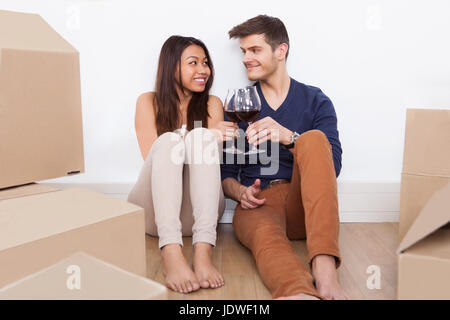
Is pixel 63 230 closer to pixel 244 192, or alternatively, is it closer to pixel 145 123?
pixel 244 192

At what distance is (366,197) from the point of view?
2.13 m

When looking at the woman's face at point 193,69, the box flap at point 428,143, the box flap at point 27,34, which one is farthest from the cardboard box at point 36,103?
the box flap at point 428,143

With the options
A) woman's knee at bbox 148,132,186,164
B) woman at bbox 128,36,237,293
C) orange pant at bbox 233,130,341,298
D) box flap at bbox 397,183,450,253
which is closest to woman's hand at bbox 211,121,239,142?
woman at bbox 128,36,237,293

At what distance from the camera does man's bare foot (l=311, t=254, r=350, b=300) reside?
1.20 meters

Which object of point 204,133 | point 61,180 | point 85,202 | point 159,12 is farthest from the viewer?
point 61,180

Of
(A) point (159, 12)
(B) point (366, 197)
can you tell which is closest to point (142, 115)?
(A) point (159, 12)

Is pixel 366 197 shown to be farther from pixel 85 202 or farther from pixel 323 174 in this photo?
pixel 85 202

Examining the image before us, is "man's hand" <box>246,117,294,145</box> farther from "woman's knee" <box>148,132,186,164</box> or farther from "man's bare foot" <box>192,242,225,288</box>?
"man's bare foot" <box>192,242,225,288</box>

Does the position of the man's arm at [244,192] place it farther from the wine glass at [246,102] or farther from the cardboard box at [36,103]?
the cardboard box at [36,103]

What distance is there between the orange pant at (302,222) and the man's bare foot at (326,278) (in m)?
0.02

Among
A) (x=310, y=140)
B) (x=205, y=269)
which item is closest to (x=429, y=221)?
(x=310, y=140)

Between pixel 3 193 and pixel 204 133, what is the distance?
2.00 feet

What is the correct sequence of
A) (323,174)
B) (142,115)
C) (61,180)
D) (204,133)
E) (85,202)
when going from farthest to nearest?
(61,180), (142,115), (204,133), (323,174), (85,202)

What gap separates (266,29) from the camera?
1.82m
